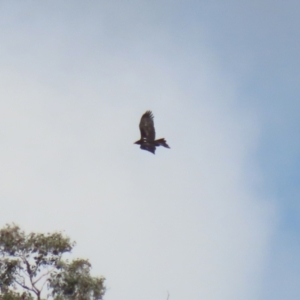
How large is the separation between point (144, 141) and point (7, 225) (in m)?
13.3

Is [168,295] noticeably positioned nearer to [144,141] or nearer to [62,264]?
[144,141]

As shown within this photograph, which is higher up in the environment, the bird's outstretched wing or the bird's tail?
the bird's outstretched wing

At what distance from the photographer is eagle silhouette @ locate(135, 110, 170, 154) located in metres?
33.3

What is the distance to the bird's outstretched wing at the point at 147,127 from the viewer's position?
111ft

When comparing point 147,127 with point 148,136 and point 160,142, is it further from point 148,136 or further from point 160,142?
point 160,142

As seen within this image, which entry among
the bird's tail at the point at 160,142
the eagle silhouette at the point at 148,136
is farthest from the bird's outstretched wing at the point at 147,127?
the bird's tail at the point at 160,142

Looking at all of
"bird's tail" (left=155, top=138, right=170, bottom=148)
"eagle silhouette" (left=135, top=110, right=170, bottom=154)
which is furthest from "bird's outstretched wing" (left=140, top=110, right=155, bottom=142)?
"bird's tail" (left=155, top=138, right=170, bottom=148)

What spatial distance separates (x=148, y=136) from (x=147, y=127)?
468mm

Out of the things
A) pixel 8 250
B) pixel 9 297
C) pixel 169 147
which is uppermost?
pixel 169 147

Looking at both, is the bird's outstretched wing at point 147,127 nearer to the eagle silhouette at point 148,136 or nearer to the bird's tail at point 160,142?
the eagle silhouette at point 148,136

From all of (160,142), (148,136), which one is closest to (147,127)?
(148,136)

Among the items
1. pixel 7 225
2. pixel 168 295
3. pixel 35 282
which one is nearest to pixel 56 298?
pixel 35 282

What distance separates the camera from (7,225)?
142 feet

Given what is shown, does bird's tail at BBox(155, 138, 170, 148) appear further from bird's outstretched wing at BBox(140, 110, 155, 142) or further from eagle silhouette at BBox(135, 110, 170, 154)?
bird's outstretched wing at BBox(140, 110, 155, 142)
